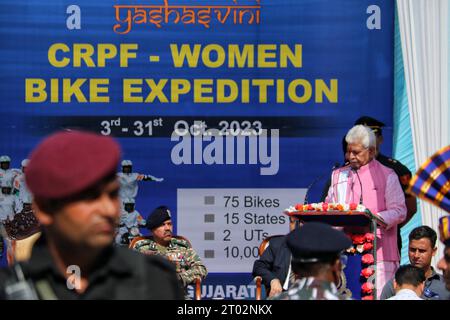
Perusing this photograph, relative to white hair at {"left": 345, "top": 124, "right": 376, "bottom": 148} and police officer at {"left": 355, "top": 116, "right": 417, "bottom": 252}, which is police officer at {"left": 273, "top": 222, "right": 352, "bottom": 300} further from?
police officer at {"left": 355, "top": 116, "right": 417, "bottom": 252}

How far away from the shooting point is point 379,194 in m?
7.26

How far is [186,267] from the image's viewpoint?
7.98 m

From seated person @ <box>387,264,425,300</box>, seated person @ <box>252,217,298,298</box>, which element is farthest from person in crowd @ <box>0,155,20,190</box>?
seated person @ <box>387,264,425,300</box>

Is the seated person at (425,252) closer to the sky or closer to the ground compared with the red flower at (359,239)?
closer to the ground

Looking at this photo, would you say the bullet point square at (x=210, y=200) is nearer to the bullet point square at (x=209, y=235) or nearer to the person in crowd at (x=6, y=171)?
the bullet point square at (x=209, y=235)

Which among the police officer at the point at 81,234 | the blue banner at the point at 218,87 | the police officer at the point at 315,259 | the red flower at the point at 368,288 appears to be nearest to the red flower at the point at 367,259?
the red flower at the point at 368,288

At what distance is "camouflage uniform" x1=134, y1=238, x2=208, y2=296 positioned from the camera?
790 centimetres

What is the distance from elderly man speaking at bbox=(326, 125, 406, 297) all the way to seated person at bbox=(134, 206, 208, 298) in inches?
52.5

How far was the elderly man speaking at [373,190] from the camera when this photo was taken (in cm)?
722

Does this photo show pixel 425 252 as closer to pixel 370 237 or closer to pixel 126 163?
pixel 370 237

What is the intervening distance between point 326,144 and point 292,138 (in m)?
0.30
